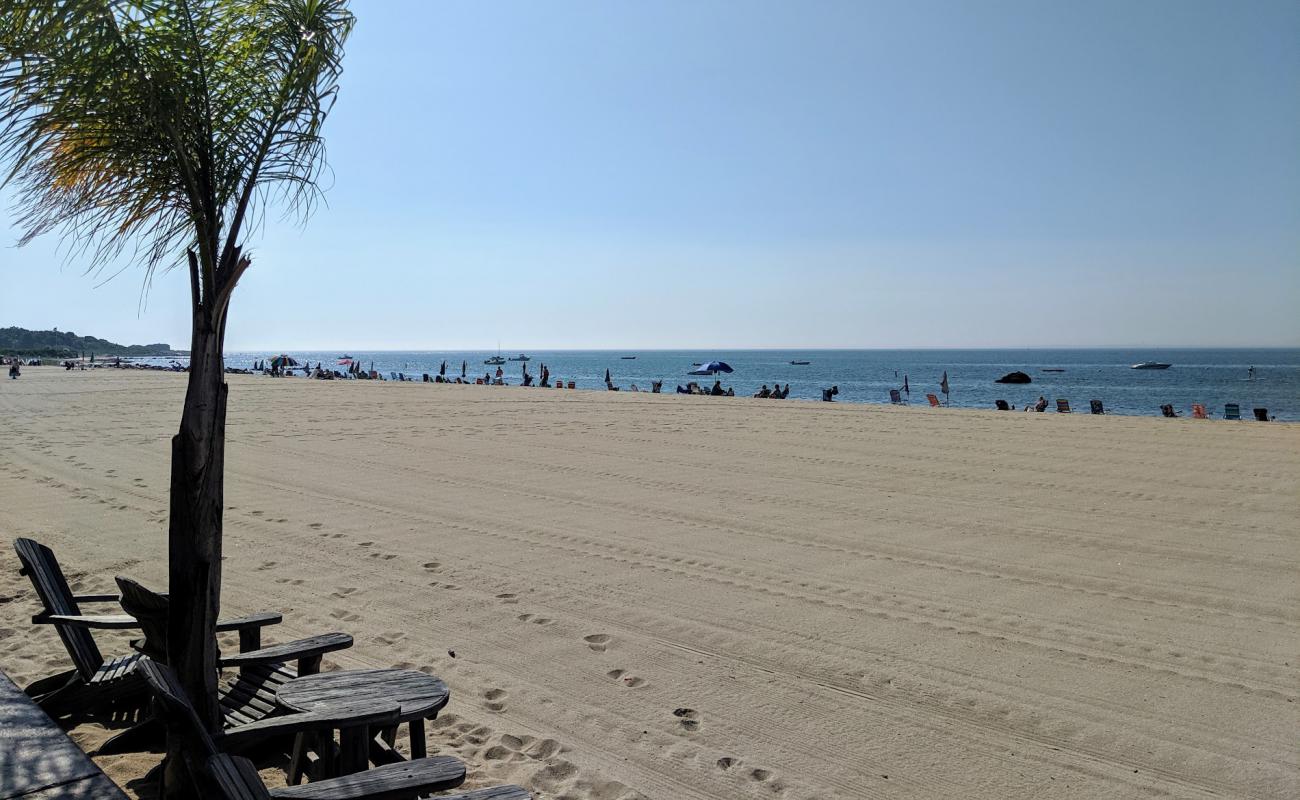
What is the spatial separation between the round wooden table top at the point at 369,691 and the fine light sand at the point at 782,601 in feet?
1.75

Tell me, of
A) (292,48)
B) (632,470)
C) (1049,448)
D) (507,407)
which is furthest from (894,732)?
(507,407)

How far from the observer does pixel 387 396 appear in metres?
30.5

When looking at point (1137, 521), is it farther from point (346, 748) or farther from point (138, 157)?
point (138, 157)

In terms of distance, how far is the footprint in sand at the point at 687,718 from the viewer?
4.08 meters

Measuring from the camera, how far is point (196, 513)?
279 centimetres

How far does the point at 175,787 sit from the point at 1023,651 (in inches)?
173

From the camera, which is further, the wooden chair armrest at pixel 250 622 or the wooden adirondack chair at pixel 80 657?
the wooden chair armrest at pixel 250 622

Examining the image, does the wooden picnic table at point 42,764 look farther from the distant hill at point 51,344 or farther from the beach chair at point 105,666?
the distant hill at point 51,344

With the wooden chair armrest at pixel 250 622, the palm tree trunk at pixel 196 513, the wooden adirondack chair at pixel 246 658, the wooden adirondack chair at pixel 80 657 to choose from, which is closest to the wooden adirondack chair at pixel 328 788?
the palm tree trunk at pixel 196 513

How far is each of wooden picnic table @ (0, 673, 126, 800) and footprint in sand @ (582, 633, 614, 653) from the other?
2.78 meters

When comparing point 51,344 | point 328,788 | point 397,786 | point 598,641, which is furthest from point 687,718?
point 51,344

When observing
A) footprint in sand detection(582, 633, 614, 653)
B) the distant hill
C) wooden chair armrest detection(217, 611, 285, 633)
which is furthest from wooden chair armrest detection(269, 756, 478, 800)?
the distant hill

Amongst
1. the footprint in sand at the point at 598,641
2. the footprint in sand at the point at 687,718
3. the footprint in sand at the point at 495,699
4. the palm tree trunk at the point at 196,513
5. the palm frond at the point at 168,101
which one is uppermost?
the palm frond at the point at 168,101

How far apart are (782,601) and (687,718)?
78.0 inches
